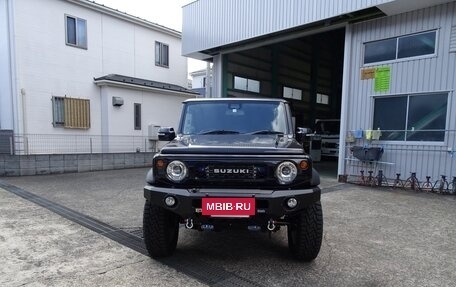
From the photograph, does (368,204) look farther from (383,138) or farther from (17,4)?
(17,4)

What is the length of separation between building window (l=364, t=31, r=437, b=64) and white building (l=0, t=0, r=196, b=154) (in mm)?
8315

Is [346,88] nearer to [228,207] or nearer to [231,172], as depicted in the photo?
[231,172]

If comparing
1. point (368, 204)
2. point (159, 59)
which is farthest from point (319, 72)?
point (368, 204)

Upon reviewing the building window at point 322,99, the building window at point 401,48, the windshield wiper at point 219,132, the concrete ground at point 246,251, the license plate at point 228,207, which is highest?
the building window at point 401,48

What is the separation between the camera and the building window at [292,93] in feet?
49.0

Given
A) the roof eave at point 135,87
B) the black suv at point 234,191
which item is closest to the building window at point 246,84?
the roof eave at point 135,87

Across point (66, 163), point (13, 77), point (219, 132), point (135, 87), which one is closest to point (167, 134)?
point (219, 132)

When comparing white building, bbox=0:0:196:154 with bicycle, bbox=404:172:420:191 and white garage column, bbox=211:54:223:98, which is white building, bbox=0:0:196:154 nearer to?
white garage column, bbox=211:54:223:98

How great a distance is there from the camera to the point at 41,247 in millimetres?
3322

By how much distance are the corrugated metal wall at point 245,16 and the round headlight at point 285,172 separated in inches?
221

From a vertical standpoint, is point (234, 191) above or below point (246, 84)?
below

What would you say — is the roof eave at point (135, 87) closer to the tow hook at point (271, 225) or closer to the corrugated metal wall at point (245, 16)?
the corrugated metal wall at point (245, 16)

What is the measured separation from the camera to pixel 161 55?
13898mm

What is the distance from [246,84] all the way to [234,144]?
9977mm
